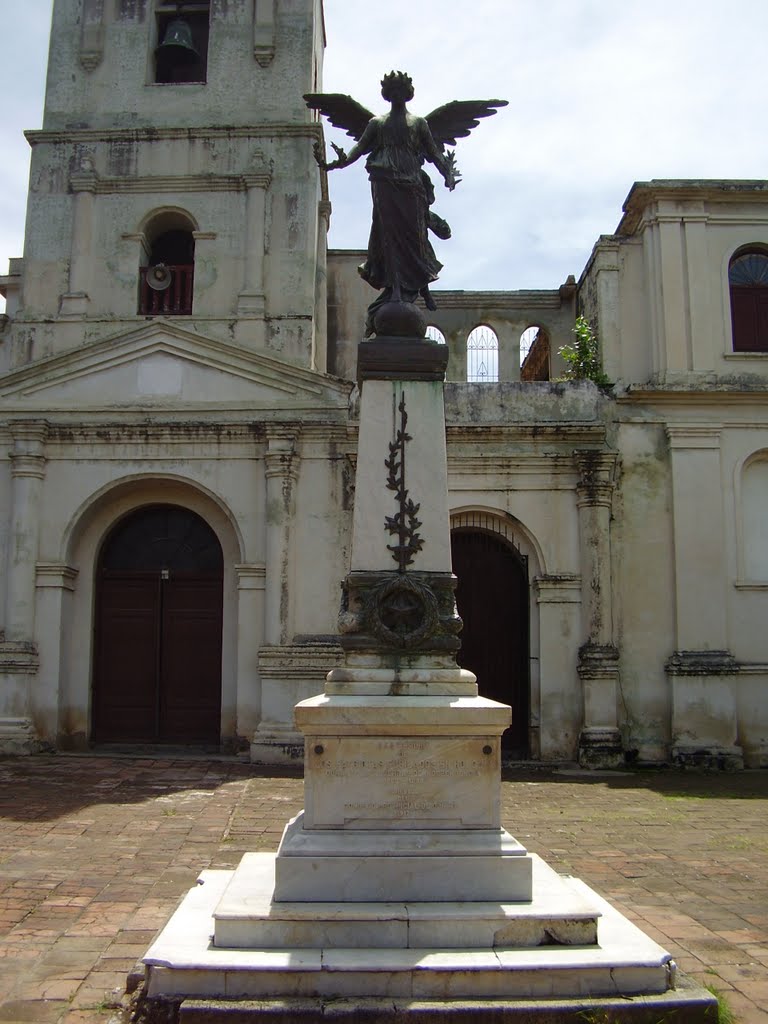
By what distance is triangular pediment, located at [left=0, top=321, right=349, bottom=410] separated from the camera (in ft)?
50.0

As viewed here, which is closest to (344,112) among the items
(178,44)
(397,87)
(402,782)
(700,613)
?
(397,87)

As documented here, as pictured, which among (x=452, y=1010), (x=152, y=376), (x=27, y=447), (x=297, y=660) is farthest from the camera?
(x=152, y=376)

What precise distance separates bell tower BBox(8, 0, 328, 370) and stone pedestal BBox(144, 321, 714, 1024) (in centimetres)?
1026

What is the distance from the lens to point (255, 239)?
54.7ft

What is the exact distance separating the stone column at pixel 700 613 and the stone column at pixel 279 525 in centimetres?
581

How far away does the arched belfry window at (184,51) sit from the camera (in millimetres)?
17812

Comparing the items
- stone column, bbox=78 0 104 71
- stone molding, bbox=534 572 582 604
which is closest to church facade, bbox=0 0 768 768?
stone molding, bbox=534 572 582 604

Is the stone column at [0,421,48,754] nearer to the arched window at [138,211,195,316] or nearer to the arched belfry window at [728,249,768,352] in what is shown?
the arched window at [138,211,195,316]

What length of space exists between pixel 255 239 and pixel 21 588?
6.80m

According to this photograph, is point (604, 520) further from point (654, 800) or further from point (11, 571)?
point (11, 571)

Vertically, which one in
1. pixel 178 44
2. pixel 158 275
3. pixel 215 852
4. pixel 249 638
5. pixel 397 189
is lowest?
pixel 215 852

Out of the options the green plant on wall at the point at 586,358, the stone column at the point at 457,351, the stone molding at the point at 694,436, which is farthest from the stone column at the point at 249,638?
the stone molding at the point at 694,436

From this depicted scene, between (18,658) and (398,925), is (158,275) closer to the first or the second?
(18,658)

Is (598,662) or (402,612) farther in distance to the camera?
(598,662)
